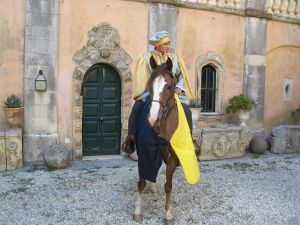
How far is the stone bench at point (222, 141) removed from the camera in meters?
9.01

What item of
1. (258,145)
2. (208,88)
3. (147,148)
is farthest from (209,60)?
(147,148)

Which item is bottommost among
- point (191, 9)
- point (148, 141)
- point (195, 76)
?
point (148, 141)

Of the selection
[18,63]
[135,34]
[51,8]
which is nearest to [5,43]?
[18,63]

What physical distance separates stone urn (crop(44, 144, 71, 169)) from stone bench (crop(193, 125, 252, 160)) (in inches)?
125

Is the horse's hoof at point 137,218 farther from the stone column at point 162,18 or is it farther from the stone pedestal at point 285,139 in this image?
the stone pedestal at point 285,139

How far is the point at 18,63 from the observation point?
801 cm

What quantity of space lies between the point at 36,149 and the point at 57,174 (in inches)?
44.2

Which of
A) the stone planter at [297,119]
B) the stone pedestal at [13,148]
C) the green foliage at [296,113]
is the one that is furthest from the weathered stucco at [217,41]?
the stone pedestal at [13,148]

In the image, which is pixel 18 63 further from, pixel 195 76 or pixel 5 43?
pixel 195 76

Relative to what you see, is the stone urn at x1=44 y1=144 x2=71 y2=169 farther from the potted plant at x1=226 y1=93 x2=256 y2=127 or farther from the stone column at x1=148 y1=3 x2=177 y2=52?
the potted plant at x1=226 y1=93 x2=256 y2=127

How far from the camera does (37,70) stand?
8117 mm

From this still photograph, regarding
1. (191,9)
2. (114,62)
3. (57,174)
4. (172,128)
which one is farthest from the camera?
(191,9)

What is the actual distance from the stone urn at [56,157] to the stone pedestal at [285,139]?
6.00 m

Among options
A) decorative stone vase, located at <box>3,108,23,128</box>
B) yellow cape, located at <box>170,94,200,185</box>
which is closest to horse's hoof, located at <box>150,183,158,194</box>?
yellow cape, located at <box>170,94,200,185</box>
